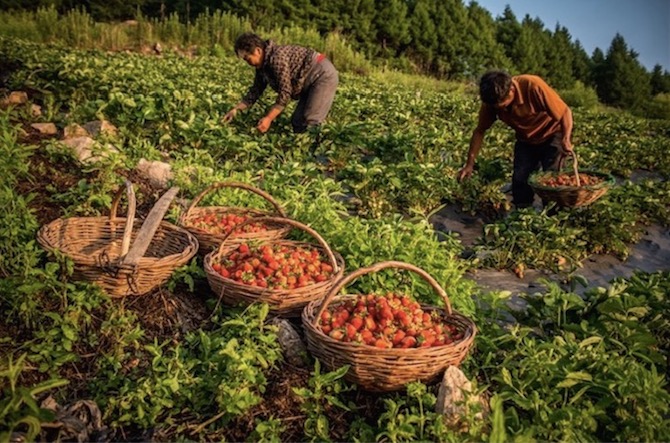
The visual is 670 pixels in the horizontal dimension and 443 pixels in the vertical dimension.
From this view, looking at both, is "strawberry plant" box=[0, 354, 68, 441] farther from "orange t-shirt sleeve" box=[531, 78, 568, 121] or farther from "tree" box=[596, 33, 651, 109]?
"tree" box=[596, 33, 651, 109]

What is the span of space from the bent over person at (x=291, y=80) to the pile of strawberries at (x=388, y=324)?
317cm

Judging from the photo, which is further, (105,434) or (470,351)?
(470,351)

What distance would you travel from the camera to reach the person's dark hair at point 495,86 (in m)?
4.68

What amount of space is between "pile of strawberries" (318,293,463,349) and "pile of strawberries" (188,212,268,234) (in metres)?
1.21

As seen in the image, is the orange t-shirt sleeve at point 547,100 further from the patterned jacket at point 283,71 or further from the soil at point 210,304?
the patterned jacket at point 283,71

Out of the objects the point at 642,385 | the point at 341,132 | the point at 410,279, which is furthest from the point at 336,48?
the point at 642,385

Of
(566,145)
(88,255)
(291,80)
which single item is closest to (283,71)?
(291,80)

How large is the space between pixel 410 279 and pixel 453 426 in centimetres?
117

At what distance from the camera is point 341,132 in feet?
20.5

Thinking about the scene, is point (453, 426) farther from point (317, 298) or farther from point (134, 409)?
point (134, 409)

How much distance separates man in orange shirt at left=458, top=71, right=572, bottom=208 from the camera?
189 inches

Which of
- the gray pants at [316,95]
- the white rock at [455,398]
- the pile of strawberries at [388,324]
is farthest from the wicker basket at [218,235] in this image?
the gray pants at [316,95]

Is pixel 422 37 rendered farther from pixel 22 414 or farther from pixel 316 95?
pixel 22 414

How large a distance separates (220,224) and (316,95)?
2.71 meters
